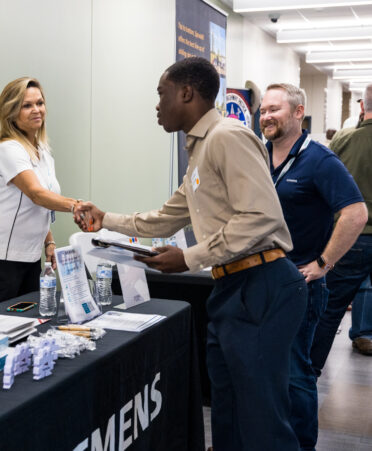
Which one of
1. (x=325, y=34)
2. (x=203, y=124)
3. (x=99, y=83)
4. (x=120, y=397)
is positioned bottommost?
(x=120, y=397)

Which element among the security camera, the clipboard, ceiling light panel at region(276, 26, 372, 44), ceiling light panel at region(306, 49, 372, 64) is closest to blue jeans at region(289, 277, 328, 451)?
the clipboard

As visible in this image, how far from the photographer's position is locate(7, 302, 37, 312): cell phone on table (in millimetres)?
2199

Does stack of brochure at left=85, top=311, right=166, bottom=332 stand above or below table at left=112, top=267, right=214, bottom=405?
above

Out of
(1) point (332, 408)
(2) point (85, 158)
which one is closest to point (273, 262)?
(1) point (332, 408)

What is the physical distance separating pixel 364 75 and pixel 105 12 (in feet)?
30.0

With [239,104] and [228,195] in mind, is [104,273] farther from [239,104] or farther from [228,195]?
[239,104]

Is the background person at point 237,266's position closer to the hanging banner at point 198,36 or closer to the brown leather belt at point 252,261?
the brown leather belt at point 252,261

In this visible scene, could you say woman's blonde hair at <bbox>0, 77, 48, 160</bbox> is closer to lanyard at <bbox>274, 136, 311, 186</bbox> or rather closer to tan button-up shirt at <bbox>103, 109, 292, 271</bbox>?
lanyard at <bbox>274, 136, 311, 186</bbox>

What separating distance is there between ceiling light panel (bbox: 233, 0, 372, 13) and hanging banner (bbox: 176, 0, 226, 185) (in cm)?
129

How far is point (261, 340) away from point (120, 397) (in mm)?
476

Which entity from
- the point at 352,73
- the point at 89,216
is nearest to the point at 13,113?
the point at 89,216

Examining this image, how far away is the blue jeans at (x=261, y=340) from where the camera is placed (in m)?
1.75

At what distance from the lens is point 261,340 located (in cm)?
175

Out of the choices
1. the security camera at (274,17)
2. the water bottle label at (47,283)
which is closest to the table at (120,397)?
the water bottle label at (47,283)
